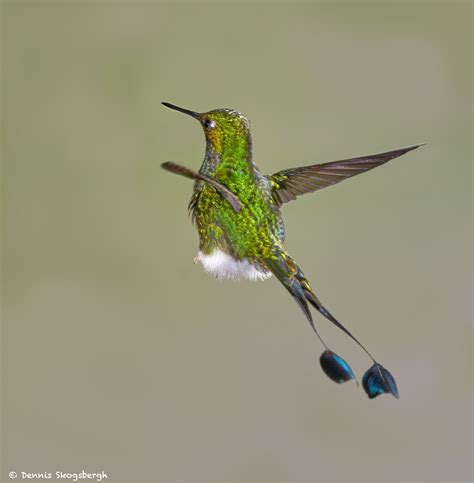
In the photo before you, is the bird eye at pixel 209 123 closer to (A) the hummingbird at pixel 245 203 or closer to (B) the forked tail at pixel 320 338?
(A) the hummingbird at pixel 245 203

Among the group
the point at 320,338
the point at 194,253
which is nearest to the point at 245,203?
the point at 320,338

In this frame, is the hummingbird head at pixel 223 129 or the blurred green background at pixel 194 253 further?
the blurred green background at pixel 194 253

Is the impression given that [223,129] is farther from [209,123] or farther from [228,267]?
[228,267]

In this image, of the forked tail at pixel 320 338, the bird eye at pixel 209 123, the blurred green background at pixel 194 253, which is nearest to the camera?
the forked tail at pixel 320 338

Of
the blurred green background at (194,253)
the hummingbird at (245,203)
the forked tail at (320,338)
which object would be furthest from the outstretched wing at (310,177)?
the blurred green background at (194,253)

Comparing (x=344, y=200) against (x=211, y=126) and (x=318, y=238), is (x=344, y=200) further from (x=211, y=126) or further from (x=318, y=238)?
(x=211, y=126)
